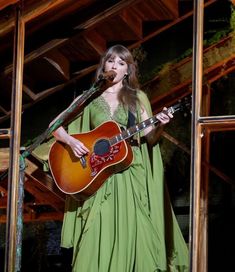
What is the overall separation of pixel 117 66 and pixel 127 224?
0.98 metres

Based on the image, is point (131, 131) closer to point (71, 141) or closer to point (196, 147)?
point (71, 141)

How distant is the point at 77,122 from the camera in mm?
5812

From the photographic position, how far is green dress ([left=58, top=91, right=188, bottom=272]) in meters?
5.40

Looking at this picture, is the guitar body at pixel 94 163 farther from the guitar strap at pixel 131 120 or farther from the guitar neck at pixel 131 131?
the guitar strap at pixel 131 120

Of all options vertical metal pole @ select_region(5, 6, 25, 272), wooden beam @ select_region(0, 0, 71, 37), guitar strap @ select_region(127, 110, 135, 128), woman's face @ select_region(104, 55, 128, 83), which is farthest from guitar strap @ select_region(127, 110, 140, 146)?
wooden beam @ select_region(0, 0, 71, 37)

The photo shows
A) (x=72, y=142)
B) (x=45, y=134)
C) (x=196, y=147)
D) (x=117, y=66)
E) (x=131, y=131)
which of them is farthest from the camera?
(x=117, y=66)

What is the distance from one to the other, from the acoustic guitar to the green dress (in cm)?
6

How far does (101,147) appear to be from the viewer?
5496 millimetres

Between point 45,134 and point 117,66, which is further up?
point 117,66

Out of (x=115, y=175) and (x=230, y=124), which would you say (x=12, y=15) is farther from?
(x=230, y=124)

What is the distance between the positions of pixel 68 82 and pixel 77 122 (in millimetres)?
1589

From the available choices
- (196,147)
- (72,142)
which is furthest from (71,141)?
(196,147)

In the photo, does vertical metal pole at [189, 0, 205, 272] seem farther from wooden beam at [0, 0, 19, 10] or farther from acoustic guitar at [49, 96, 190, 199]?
wooden beam at [0, 0, 19, 10]

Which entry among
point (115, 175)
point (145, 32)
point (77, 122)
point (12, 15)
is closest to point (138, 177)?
point (115, 175)
